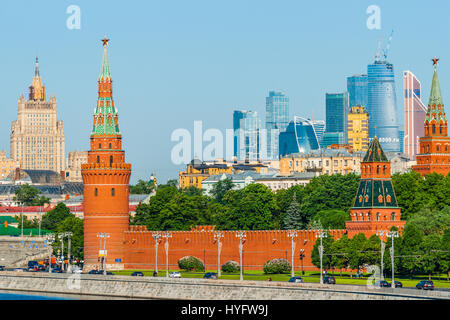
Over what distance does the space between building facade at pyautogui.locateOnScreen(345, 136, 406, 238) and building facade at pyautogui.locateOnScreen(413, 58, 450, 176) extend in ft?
97.7

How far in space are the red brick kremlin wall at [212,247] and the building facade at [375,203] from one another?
3413 millimetres

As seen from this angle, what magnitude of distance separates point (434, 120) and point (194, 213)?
33750 mm

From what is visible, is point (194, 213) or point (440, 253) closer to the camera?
point (440, 253)

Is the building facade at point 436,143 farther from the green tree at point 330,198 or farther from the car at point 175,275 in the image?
the car at point 175,275

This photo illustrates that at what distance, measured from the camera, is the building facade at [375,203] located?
157750mm

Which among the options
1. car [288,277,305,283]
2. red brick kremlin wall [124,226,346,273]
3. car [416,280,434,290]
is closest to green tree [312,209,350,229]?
red brick kremlin wall [124,226,346,273]

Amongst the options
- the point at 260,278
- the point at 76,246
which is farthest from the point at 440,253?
the point at 76,246

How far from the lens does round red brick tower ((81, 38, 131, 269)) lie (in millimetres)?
169000

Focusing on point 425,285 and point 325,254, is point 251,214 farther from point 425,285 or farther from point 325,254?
point 425,285

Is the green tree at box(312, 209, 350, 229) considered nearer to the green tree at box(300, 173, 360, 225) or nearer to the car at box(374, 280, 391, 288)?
the green tree at box(300, 173, 360, 225)

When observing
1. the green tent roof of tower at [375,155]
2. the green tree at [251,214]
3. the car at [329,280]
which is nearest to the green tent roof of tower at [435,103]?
the green tree at [251,214]

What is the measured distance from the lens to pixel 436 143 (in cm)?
18962

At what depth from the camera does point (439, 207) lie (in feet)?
561
